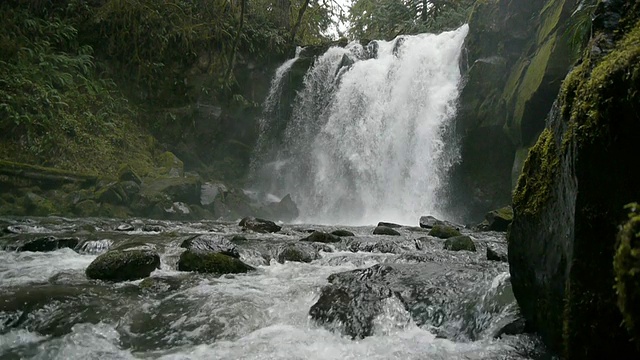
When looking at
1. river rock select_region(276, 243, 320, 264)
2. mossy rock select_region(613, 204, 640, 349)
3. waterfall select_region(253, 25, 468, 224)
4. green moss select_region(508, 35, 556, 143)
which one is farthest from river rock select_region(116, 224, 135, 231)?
green moss select_region(508, 35, 556, 143)

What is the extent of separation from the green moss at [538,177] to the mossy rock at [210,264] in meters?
3.99

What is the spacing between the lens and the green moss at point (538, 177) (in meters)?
3.25

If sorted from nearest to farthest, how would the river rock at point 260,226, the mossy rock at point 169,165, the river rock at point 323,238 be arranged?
1. the river rock at point 323,238
2. the river rock at point 260,226
3. the mossy rock at point 169,165

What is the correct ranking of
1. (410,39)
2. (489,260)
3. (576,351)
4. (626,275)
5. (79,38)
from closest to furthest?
(626,275)
(576,351)
(489,260)
(79,38)
(410,39)

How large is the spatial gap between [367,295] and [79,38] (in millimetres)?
18161

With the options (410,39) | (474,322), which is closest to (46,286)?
(474,322)

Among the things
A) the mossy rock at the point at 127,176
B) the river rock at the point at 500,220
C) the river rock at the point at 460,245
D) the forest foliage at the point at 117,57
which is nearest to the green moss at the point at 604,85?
the river rock at the point at 460,245

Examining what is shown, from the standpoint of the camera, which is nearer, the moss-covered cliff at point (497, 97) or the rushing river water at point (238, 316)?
the rushing river water at point (238, 316)

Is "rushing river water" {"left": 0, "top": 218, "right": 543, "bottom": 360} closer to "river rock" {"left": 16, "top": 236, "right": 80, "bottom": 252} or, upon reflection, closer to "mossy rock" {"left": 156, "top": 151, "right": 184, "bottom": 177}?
"river rock" {"left": 16, "top": 236, "right": 80, "bottom": 252}

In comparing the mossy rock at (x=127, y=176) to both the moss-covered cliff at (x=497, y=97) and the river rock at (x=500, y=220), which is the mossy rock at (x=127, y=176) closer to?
the river rock at (x=500, y=220)

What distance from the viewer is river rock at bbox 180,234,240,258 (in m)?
7.16

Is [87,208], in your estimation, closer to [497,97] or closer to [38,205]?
[38,205]

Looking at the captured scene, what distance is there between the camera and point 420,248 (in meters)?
8.29

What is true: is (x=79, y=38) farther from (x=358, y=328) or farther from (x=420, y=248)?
(x=358, y=328)
